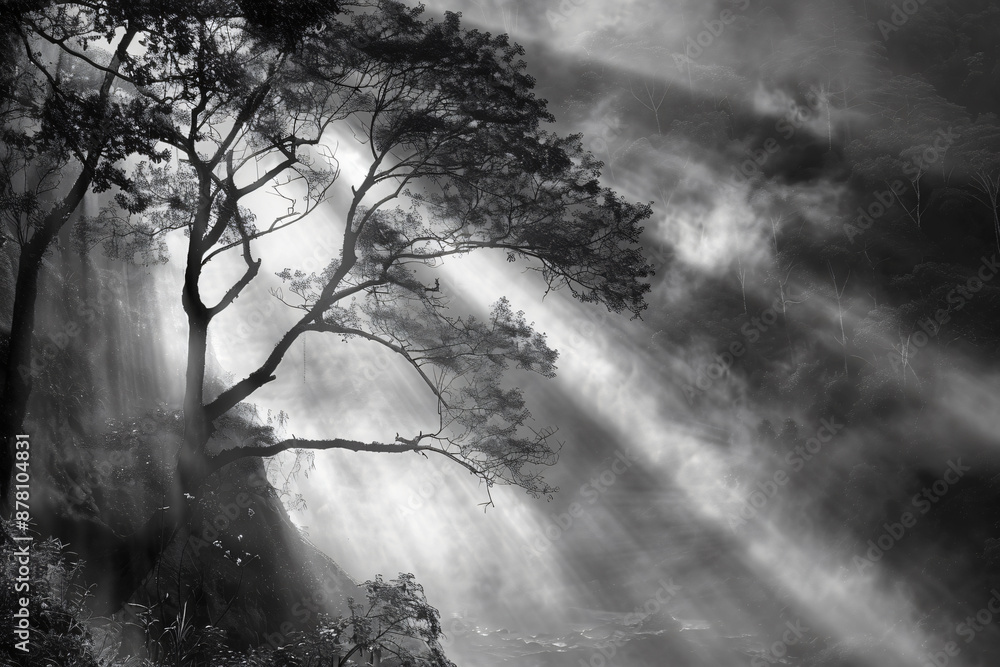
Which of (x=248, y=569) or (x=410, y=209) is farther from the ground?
(x=410, y=209)

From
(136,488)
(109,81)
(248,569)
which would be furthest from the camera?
(248,569)

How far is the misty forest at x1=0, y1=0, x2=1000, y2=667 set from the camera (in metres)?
5.85

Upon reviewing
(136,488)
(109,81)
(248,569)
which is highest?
(109,81)

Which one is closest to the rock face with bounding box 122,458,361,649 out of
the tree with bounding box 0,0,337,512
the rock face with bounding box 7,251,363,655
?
the rock face with bounding box 7,251,363,655

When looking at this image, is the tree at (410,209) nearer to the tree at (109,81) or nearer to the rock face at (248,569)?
the tree at (109,81)

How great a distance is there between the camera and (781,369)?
125ft

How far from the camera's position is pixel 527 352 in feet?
23.5

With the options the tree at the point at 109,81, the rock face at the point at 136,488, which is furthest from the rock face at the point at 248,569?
the tree at the point at 109,81

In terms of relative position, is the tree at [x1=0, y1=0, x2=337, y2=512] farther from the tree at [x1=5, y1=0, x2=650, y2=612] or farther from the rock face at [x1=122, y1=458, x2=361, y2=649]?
the rock face at [x1=122, y1=458, x2=361, y2=649]

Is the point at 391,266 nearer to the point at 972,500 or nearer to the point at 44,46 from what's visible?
the point at 44,46

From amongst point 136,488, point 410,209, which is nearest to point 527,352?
point 410,209

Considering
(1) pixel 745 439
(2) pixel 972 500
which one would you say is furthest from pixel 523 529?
(2) pixel 972 500

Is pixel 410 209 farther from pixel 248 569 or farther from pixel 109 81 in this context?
pixel 248 569

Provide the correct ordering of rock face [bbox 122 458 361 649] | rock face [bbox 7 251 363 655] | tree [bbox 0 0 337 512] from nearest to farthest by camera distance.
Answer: tree [bbox 0 0 337 512] < rock face [bbox 7 251 363 655] < rock face [bbox 122 458 361 649]
